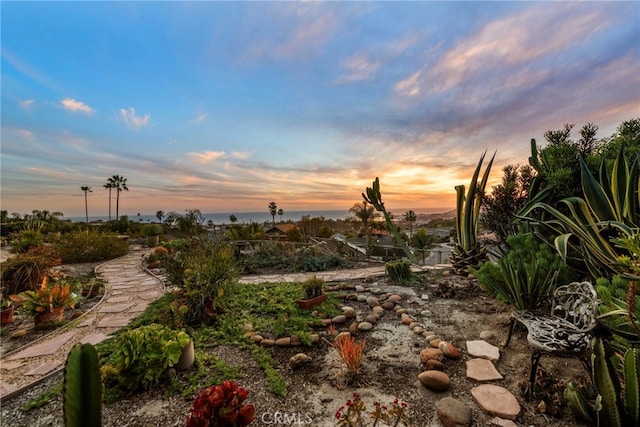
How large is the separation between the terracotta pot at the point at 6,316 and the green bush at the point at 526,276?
635 centimetres

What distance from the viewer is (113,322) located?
339 centimetres

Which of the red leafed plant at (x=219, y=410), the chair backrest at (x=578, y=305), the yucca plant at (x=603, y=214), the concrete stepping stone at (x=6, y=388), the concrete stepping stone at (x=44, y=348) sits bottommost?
the concrete stepping stone at (x=44, y=348)

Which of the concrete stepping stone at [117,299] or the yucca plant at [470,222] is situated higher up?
the yucca plant at [470,222]

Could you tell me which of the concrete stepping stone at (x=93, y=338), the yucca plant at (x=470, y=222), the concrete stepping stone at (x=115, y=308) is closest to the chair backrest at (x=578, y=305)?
the yucca plant at (x=470, y=222)

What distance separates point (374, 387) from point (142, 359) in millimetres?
1983

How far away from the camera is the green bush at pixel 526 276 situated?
8.87 ft

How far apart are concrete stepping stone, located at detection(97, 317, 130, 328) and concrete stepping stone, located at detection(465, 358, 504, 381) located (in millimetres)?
4144

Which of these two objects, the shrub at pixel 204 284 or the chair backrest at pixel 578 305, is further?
the shrub at pixel 204 284

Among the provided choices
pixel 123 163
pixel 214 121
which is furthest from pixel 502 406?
pixel 123 163

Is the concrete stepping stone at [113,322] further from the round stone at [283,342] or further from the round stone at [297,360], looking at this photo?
the round stone at [297,360]

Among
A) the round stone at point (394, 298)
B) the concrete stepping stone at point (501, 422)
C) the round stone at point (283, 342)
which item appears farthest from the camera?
the round stone at point (394, 298)

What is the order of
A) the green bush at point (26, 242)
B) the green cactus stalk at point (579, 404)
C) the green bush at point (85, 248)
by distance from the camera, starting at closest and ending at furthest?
the green cactus stalk at point (579, 404)
the green bush at point (26, 242)
the green bush at point (85, 248)

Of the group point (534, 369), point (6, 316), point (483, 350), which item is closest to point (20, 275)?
point (6, 316)

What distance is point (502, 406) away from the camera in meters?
1.79
